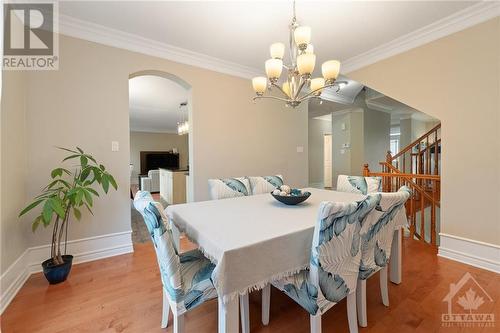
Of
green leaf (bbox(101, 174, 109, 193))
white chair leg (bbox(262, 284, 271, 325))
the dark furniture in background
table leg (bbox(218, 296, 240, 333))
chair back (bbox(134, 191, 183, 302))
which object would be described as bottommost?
white chair leg (bbox(262, 284, 271, 325))

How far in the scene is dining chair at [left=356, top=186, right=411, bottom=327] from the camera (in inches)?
47.9

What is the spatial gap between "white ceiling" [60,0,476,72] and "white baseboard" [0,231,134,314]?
7.51 feet

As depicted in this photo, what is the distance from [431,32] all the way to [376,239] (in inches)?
98.5

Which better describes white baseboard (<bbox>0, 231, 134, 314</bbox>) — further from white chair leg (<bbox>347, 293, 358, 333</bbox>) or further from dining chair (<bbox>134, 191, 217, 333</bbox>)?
white chair leg (<bbox>347, 293, 358, 333</bbox>)

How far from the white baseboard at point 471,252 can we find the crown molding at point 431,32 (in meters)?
2.17

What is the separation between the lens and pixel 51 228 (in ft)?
7.06

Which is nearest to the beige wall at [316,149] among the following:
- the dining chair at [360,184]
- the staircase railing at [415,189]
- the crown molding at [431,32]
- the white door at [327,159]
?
the white door at [327,159]

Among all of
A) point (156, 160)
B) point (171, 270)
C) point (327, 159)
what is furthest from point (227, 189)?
point (156, 160)

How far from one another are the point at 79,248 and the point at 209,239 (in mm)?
2077

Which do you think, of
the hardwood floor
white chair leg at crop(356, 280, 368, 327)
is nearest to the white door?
the hardwood floor

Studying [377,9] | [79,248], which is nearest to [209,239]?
[79,248]

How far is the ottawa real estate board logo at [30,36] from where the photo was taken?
1.78 metres

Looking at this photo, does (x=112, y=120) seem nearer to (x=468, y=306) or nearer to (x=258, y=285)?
(x=258, y=285)

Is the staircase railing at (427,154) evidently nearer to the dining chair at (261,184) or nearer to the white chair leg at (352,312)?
the dining chair at (261,184)
